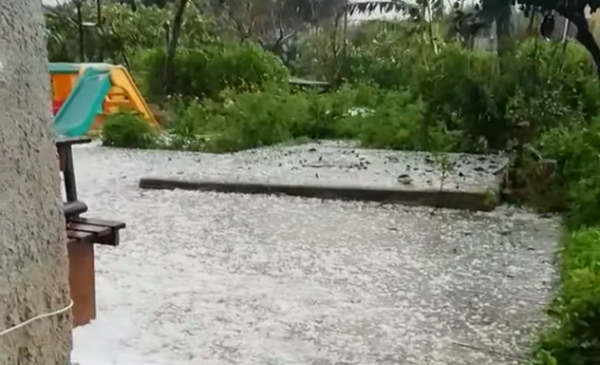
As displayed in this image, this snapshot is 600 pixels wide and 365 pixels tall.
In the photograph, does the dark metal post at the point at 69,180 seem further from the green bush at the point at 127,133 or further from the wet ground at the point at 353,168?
the green bush at the point at 127,133

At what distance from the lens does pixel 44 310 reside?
52.8 inches

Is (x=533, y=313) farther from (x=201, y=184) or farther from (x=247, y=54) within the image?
(x=247, y=54)

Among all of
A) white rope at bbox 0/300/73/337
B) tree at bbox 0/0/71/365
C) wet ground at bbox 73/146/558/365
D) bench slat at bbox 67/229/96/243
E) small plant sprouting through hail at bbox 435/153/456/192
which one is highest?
tree at bbox 0/0/71/365

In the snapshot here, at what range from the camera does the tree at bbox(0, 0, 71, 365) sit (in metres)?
1.24

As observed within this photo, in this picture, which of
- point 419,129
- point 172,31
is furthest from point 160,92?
point 419,129

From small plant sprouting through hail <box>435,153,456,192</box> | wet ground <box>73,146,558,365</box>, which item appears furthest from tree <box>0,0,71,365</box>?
small plant sprouting through hail <box>435,153,456,192</box>

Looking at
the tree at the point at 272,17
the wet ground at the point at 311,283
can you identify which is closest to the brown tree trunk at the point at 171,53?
the tree at the point at 272,17

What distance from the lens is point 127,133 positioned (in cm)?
708

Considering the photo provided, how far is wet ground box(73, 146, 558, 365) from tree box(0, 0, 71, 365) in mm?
899

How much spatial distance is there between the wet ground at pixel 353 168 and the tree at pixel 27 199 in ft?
11.4

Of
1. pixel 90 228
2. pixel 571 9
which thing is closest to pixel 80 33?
pixel 571 9

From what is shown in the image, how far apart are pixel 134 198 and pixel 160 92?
4.78 meters

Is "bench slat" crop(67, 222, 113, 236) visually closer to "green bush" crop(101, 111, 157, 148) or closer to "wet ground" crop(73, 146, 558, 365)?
"wet ground" crop(73, 146, 558, 365)

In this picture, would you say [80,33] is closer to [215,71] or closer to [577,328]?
[215,71]
